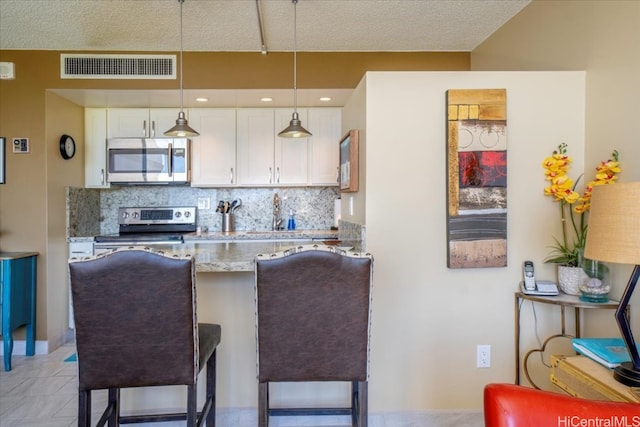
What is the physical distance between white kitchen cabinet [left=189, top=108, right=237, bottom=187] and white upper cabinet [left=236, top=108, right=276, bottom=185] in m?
0.07

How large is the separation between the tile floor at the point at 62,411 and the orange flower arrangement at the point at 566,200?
102 cm

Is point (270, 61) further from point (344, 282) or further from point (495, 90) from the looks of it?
point (344, 282)

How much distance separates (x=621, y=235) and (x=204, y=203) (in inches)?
144

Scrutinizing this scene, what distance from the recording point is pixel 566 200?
192 centimetres

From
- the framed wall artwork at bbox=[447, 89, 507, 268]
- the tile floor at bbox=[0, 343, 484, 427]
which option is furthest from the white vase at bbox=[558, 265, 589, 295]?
the tile floor at bbox=[0, 343, 484, 427]

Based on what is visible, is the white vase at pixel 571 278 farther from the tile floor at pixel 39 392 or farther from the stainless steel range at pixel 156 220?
the stainless steel range at pixel 156 220

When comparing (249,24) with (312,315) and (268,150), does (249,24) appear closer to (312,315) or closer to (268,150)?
(268,150)

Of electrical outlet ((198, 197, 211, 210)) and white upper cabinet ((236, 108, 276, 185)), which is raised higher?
white upper cabinet ((236, 108, 276, 185))

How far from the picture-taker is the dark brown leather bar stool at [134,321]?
1.28 metres

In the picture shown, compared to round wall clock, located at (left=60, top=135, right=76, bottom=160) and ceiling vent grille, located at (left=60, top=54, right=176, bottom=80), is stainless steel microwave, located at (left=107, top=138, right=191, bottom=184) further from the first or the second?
ceiling vent grille, located at (left=60, top=54, right=176, bottom=80)

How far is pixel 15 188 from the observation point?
3.13 meters

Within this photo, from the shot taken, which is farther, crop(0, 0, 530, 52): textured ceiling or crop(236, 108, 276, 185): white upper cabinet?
crop(236, 108, 276, 185): white upper cabinet

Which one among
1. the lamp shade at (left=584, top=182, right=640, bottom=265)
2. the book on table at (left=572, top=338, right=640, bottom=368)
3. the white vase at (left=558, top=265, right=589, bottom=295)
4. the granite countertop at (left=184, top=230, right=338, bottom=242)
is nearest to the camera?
the lamp shade at (left=584, top=182, right=640, bottom=265)

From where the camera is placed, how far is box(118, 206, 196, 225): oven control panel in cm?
390
